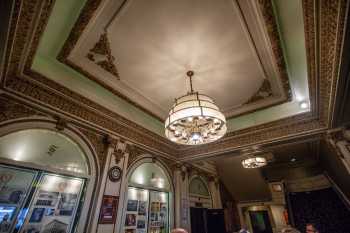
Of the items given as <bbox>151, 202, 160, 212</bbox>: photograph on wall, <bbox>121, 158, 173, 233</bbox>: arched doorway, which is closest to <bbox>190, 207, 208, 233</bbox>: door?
<bbox>121, 158, 173, 233</bbox>: arched doorway

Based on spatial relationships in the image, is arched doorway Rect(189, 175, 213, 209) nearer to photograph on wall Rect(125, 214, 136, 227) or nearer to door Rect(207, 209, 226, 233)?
door Rect(207, 209, 226, 233)

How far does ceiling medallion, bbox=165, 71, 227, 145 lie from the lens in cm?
230

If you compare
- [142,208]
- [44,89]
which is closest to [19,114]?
[44,89]

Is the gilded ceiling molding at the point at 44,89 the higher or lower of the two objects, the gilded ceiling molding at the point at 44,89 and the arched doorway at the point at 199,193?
the higher

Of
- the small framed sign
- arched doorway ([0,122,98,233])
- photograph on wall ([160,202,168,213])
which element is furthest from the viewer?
photograph on wall ([160,202,168,213])

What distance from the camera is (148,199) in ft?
13.4

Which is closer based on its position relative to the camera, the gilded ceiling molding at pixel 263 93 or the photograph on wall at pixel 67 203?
the photograph on wall at pixel 67 203

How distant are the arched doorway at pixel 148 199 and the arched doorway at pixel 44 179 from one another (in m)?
0.90

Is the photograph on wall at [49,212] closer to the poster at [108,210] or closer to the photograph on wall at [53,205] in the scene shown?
the photograph on wall at [53,205]

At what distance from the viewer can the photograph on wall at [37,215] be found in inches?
95.9

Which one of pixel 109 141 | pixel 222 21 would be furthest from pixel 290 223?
pixel 222 21

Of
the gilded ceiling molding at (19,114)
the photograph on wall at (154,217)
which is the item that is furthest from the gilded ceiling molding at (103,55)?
the photograph on wall at (154,217)

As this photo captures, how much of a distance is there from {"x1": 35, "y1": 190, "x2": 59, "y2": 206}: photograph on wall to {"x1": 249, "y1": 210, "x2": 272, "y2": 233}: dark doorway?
845 centimetres

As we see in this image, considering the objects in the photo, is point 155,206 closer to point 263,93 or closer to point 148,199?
point 148,199
